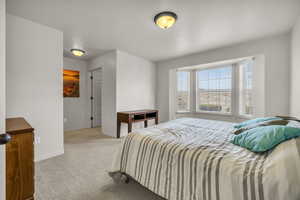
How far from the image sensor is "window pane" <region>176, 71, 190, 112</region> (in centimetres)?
480

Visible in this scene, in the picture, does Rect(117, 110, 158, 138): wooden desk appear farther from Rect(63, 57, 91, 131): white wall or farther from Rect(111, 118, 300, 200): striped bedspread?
Rect(63, 57, 91, 131): white wall

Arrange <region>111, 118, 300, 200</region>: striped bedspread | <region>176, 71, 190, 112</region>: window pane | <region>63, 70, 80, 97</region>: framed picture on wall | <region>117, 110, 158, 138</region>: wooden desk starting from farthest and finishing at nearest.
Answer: <region>176, 71, 190, 112</region>: window pane, <region>63, 70, 80, 97</region>: framed picture on wall, <region>117, 110, 158, 138</region>: wooden desk, <region>111, 118, 300, 200</region>: striped bedspread

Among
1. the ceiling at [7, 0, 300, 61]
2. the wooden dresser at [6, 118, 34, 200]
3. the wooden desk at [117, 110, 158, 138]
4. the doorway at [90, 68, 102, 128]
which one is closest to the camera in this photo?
the wooden dresser at [6, 118, 34, 200]

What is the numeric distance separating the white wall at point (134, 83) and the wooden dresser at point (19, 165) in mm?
2486

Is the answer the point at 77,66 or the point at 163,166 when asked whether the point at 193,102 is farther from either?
the point at 77,66

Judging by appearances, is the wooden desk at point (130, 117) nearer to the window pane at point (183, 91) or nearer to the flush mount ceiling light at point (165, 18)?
the window pane at point (183, 91)

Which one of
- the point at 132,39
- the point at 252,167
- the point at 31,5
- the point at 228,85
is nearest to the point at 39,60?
the point at 31,5

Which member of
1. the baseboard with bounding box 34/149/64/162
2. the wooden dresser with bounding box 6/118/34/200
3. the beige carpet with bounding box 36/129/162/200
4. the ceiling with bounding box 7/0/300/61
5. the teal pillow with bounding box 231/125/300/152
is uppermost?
the ceiling with bounding box 7/0/300/61

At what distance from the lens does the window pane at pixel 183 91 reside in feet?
15.8

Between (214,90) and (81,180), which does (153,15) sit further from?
(214,90)

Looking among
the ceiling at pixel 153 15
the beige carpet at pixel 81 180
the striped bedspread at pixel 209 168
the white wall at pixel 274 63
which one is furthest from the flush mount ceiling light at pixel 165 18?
the beige carpet at pixel 81 180

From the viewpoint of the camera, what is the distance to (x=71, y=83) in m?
4.51

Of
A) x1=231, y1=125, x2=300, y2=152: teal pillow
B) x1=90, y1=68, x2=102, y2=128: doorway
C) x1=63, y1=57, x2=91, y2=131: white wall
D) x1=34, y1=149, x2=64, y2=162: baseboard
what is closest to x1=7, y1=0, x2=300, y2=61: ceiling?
x1=63, y1=57, x2=91, y2=131: white wall

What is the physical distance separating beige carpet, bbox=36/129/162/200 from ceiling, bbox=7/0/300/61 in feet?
8.02
